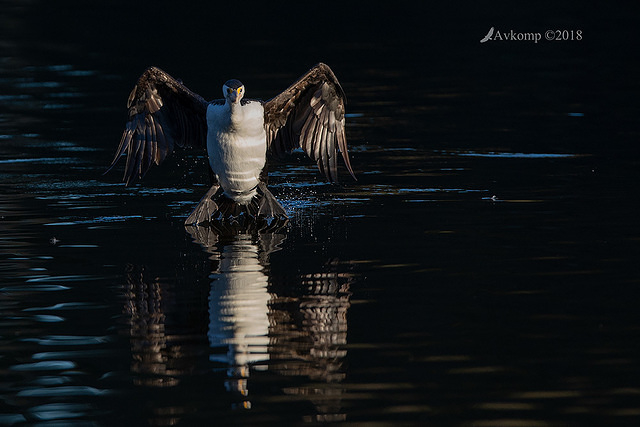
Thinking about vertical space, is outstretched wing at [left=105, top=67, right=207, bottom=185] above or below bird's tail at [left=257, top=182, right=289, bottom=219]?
above

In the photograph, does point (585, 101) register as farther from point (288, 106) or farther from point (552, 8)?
point (552, 8)

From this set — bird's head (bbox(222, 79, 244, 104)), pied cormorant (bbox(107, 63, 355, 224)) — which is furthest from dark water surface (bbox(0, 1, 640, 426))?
bird's head (bbox(222, 79, 244, 104))

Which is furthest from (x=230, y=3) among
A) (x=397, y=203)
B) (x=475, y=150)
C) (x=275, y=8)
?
(x=397, y=203)

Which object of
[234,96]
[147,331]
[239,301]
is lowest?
[147,331]

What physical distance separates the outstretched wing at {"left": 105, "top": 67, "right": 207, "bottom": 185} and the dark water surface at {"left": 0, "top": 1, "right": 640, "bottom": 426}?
481 mm

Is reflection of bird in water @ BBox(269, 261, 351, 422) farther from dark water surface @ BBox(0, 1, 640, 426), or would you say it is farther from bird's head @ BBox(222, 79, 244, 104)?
bird's head @ BBox(222, 79, 244, 104)

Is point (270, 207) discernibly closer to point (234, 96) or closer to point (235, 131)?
point (235, 131)

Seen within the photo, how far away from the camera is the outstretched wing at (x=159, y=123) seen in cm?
1151

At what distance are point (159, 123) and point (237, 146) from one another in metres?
1.00

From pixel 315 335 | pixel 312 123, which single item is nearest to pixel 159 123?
pixel 312 123

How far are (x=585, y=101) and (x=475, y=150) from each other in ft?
12.7

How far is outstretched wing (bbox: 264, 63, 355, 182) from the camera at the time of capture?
1180 centimetres

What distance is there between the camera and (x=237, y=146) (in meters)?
11.3

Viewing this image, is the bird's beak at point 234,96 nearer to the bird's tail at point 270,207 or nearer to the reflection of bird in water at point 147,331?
the bird's tail at point 270,207
